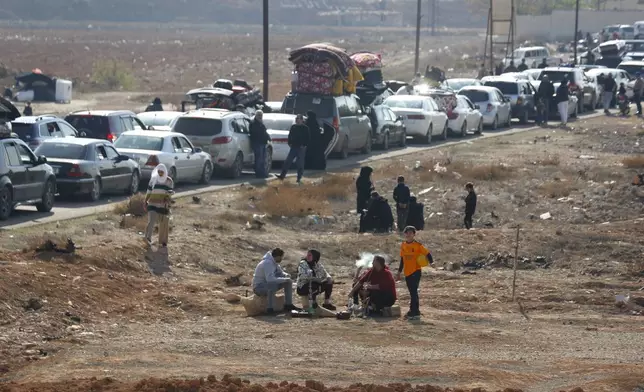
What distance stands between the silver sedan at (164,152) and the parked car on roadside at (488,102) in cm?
1969

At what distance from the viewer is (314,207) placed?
26.8 meters

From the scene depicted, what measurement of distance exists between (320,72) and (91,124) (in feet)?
23.8

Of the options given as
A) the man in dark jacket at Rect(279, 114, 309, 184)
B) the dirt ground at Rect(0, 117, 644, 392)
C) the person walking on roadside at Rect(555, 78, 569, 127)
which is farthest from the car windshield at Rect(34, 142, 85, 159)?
the person walking on roadside at Rect(555, 78, 569, 127)

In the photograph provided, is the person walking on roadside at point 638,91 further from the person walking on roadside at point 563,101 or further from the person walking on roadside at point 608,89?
the person walking on roadside at point 563,101

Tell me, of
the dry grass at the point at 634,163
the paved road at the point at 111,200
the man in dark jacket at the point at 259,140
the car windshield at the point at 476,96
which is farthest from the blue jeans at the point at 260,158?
the car windshield at the point at 476,96

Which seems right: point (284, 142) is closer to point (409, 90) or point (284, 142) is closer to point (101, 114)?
→ point (101, 114)

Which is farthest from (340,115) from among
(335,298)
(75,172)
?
(335,298)

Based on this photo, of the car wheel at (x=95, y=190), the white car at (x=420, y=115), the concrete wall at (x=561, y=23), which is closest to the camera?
the car wheel at (x=95, y=190)

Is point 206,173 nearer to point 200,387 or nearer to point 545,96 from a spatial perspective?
point 200,387

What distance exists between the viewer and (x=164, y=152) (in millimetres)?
28391

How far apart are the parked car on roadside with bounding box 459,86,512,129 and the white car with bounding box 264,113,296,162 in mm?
14078

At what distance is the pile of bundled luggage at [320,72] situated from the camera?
35969 millimetres

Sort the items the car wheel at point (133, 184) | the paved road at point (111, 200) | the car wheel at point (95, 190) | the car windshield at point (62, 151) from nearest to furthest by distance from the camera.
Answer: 1. the paved road at point (111, 200)
2. the car wheel at point (95, 190)
3. the car windshield at point (62, 151)
4. the car wheel at point (133, 184)

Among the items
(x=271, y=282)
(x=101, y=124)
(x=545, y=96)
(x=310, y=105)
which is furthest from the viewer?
(x=545, y=96)
